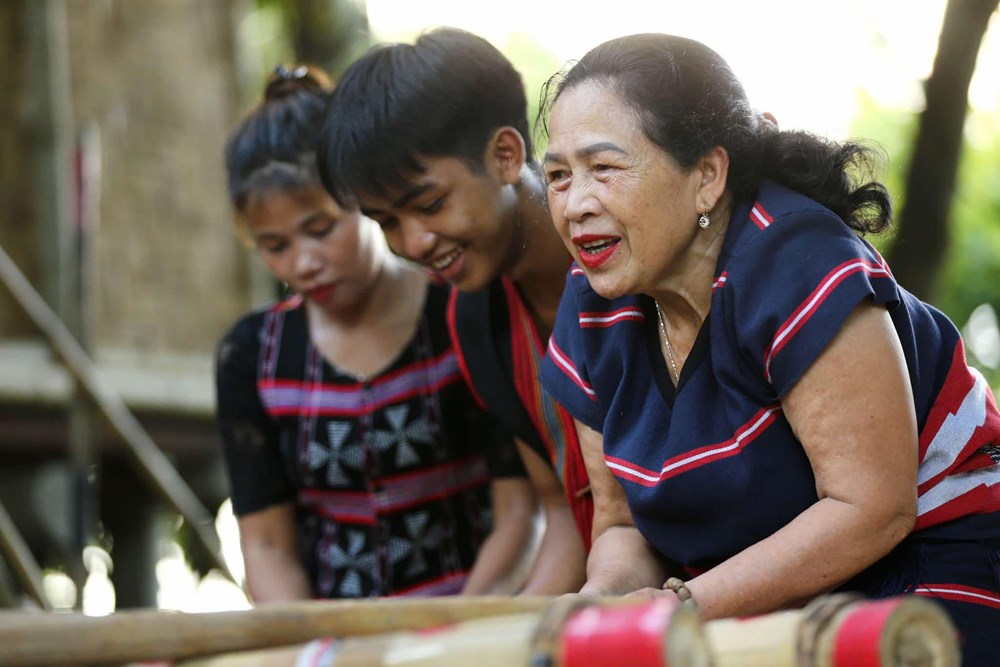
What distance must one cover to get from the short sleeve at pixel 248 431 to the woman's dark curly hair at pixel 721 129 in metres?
1.46

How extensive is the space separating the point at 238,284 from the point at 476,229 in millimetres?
5060

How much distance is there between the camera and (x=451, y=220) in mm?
2838

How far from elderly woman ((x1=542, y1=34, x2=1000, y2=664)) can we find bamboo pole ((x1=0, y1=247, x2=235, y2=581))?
3.95 metres

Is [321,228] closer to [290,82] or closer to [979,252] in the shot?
[290,82]

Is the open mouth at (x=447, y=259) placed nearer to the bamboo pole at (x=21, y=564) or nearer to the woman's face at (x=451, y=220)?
the woman's face at (x=451, y=220)

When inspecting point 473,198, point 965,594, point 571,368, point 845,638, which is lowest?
point 965,594

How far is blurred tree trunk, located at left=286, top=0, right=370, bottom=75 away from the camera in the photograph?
8.63 m

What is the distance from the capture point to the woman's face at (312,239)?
3287mm

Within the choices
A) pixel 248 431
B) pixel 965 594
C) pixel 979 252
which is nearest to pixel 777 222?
pixel 965 594

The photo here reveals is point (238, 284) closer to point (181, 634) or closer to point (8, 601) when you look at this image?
point (8, 601)

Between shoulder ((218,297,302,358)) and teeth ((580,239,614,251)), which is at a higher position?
teeth ((580,239,614,251))

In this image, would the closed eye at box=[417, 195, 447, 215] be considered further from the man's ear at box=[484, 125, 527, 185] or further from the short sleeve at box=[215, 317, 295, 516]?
→ the short sleeve at box=[215, 317, 295, 516]

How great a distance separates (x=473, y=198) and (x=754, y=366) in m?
0.92

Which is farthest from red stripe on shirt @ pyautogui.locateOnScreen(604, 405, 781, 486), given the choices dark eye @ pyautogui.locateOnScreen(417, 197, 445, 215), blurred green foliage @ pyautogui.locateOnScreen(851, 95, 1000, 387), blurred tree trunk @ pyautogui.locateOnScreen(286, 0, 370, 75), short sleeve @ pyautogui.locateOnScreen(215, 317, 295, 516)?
blurred green foliage @ pyautogui.locateOnScreen(851, 95, 1000, 387)
